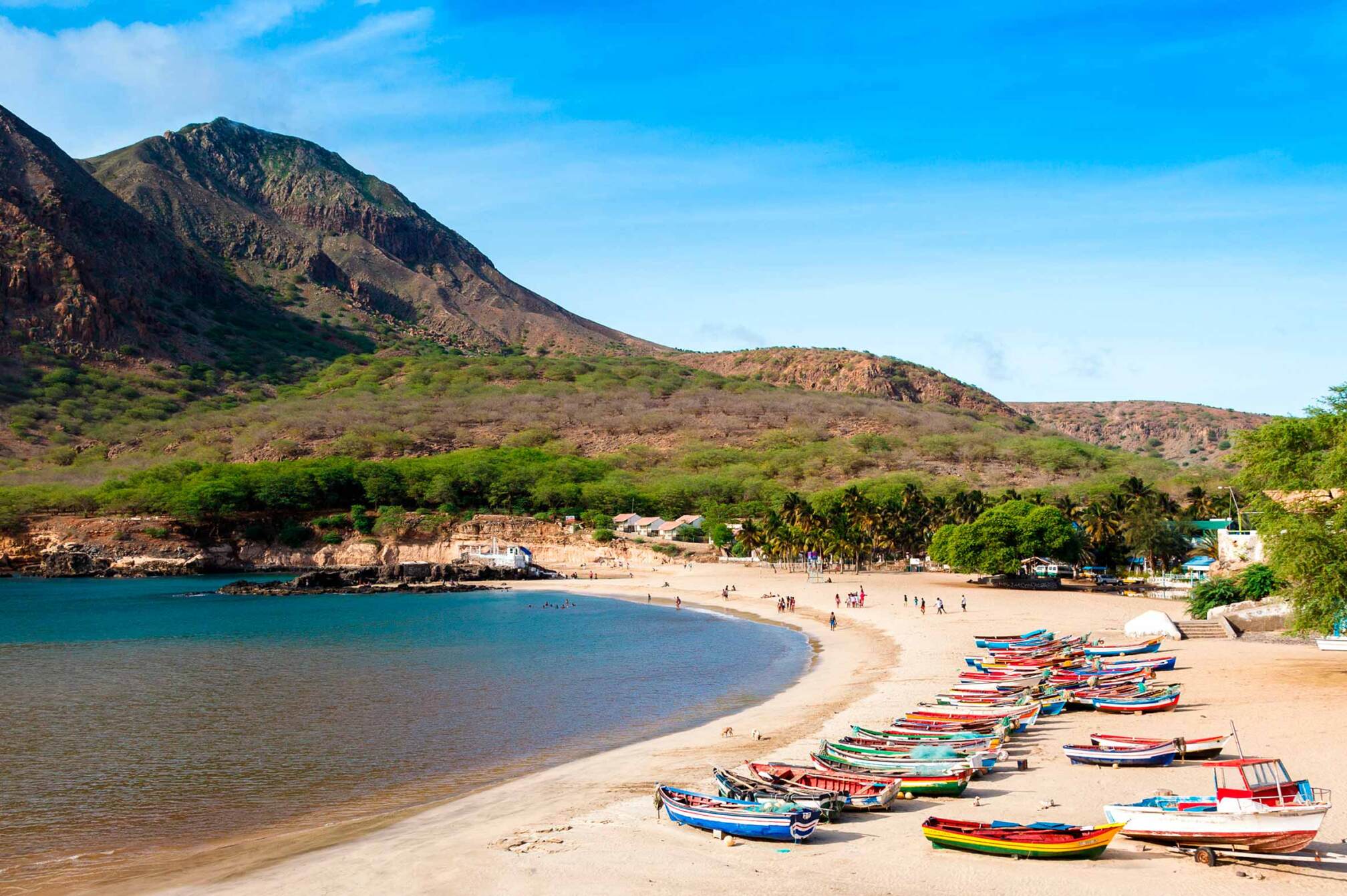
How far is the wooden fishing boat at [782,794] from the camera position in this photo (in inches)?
680

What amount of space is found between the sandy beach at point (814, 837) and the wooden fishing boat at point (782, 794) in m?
0.47

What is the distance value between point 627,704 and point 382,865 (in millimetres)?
16995

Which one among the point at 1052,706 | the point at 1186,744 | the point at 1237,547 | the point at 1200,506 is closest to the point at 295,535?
the point at 1200,506

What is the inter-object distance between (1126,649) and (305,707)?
30.6 metres

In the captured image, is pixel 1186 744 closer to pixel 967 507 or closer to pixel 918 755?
pixel 918 755

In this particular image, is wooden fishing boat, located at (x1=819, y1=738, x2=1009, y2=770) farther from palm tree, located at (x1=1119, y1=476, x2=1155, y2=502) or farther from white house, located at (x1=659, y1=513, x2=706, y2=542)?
white house, located at (x1=659, y1=513, x2=706, y2=542)

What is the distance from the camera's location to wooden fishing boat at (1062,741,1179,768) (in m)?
20.4

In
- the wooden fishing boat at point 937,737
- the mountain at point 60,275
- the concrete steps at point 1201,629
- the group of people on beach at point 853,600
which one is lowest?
the group of people on beach at point 853,600

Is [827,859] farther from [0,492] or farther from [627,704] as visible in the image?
[0,492]

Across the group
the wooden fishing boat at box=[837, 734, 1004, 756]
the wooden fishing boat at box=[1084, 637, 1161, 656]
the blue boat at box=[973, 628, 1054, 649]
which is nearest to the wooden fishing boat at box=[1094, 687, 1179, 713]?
the wooden fishing boat at box=[837, 734, 1004, 756]

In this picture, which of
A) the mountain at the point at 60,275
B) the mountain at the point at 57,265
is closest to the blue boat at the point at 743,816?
the mountain at the point at 60,275

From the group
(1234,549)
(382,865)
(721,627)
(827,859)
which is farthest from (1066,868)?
(1234,549)

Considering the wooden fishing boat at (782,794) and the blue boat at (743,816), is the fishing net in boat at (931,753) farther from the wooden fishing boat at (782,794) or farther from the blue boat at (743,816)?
the blue boat at (743,816)

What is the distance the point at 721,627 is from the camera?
57.2 meters
